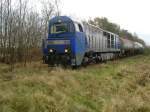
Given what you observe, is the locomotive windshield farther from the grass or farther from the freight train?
the grass

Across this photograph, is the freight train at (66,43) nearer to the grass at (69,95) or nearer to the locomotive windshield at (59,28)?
the locomotive windshield at (59,28)

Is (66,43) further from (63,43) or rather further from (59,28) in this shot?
(59,28)

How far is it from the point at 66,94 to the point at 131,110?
7.54 feet

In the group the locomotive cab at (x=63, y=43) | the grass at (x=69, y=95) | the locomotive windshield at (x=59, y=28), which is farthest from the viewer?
the locomotive windshield at (x=59, y=28)

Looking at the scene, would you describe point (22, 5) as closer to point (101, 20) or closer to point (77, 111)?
point (77, 111)

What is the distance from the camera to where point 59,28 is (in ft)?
63.3

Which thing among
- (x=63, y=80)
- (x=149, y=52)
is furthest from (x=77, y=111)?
(x=149, y=52)

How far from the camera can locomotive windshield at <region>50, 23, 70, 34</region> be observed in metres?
18.9

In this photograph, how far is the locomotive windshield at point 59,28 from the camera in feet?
62.0

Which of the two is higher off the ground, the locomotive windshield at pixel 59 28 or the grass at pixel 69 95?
the locomotive windshield at pixel 59 28

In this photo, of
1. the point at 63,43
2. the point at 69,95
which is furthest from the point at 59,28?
the point at 69,95

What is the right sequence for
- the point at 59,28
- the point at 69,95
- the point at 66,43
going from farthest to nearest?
the point at 59,28 → the point at 66,43 → the point at 69,95

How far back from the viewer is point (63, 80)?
498 inches

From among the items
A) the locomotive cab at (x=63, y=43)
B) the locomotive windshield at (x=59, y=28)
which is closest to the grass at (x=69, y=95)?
the locomotive cab at (x=63, y=43)
